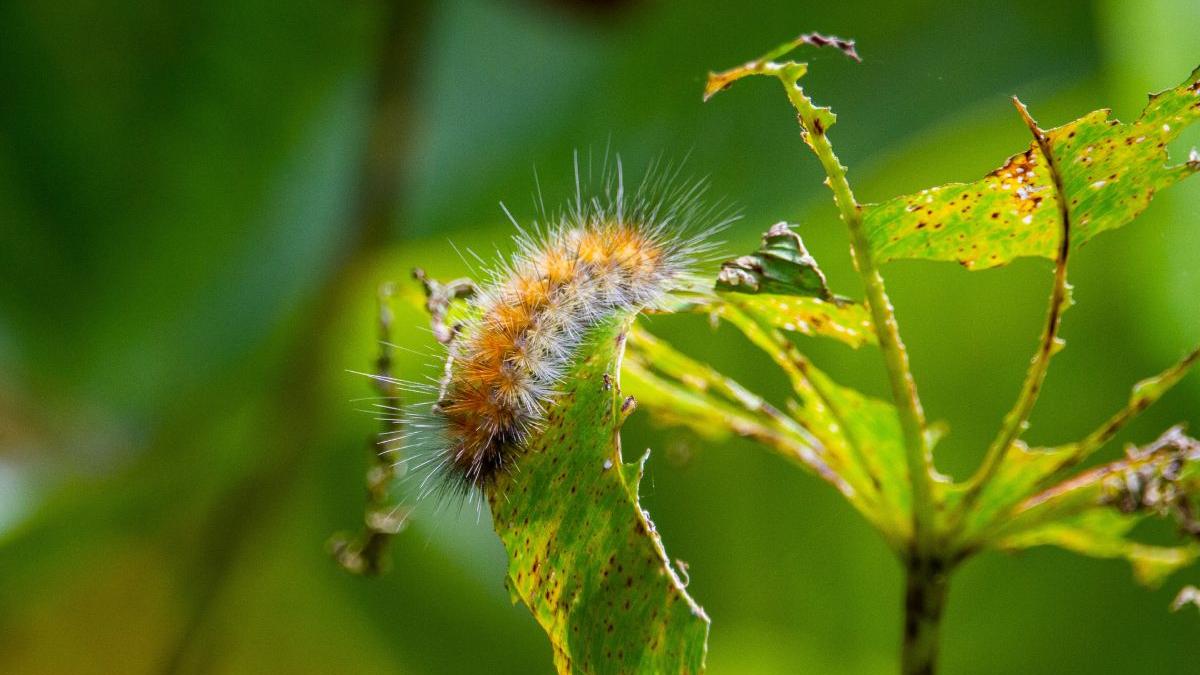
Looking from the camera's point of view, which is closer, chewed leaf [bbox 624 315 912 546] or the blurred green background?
chewed leaf [bbox 624 315 912 546]

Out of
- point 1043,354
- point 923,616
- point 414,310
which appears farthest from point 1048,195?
point 414,310

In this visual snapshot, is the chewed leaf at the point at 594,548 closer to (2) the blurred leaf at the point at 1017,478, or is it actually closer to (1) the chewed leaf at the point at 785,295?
(1) the chewed leaf at the point at 785,295

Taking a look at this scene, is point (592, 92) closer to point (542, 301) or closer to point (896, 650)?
point (896, 650)

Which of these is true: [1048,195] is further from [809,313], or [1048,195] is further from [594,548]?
[594,548]

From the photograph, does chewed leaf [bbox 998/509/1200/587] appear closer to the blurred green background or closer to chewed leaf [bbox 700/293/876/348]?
chewed leaf [bbox 700/293/876/348]

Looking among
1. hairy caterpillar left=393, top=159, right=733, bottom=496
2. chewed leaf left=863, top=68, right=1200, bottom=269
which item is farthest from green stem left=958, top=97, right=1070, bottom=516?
hairy caterpillar left=393, top=159, right=733, bottom=496

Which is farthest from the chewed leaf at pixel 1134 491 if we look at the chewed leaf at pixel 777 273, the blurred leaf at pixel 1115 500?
the chewed leaf at pixel 777 273

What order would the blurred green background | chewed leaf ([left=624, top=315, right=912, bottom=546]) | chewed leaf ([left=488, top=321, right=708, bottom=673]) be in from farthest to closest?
the blurred green background, chewed leaf ([left=624, top=315, right=912, bottom=546]), chewed leaf ([left=488, top=321, right=708, bottom=673])
